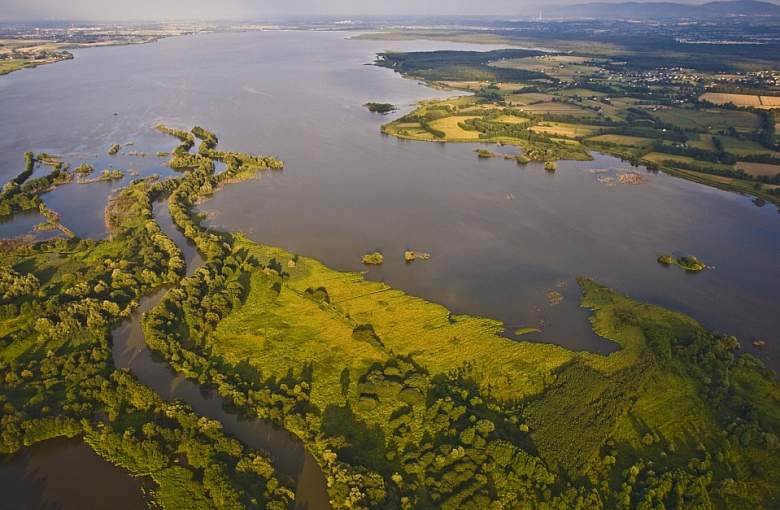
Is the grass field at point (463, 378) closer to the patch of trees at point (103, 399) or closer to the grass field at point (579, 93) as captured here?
the patch of trees at point (103, 399)

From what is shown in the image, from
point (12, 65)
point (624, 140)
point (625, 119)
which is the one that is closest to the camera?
point (624, 140)

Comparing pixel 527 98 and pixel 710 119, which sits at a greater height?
pixel 527 98

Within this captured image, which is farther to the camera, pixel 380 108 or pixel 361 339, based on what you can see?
pixel 380 108

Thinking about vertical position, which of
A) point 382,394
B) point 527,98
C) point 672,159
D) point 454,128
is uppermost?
point 527,98

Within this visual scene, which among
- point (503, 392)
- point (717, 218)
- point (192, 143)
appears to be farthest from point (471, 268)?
point (192, 143)

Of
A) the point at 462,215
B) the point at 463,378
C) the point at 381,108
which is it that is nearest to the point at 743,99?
the point at 381,108

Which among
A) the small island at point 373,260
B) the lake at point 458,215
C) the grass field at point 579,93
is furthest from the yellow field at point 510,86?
the small island at point 373,260

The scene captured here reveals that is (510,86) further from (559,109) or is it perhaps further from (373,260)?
(373,260)

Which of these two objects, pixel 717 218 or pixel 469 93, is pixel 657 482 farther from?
pixel 469 93
